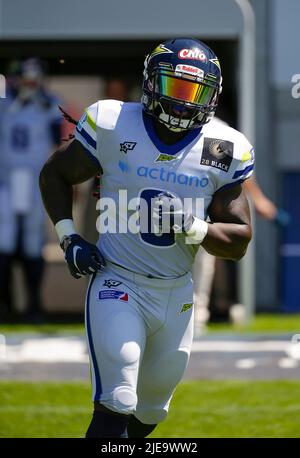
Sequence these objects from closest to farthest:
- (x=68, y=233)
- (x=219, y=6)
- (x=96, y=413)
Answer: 1. (x=96, y=413)
2. (x=68, y=233)
3. (x=219, y=6)

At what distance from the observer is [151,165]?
4301mm

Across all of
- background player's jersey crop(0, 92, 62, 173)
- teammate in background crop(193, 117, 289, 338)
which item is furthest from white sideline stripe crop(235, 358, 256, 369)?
background player's jersey crop(0, 92, 62, 173)

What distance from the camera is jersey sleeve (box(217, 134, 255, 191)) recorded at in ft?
14.3

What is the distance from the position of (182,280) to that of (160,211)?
38cm

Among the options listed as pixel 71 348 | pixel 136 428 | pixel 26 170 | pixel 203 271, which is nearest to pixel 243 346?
pixel 203 271

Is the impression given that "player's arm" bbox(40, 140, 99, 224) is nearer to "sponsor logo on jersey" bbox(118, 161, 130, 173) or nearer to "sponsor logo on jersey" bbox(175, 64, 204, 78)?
"sponsor logo on jersey" bbox(118, 161, 130, 173)

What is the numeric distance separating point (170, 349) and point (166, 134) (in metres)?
0.82

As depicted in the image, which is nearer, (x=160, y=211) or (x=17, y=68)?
(x=160, y=211)

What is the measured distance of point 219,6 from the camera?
881 centimetres

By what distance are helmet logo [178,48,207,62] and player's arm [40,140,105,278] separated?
0.51m
